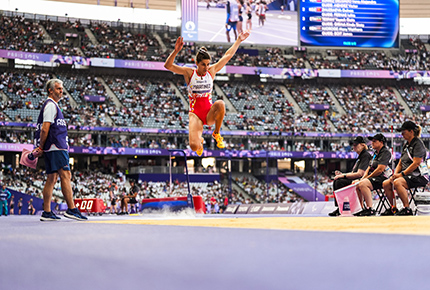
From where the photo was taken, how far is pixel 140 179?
1526 inches

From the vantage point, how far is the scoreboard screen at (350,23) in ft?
141

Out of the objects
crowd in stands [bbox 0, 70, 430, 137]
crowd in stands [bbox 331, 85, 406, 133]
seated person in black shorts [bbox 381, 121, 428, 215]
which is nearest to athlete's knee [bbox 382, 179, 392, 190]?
seated person in black shorts [bbox 381, 121, 428, 215]

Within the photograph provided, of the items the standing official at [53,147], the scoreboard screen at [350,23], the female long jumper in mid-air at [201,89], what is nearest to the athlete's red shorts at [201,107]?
the female long jumper in mid-air at [201,89]

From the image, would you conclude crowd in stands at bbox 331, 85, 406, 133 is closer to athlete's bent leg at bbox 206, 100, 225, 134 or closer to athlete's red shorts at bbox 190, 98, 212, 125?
athlete's red shorts at bbox 190, 98, 212, 125

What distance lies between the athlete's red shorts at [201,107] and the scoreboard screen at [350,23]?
35342mm

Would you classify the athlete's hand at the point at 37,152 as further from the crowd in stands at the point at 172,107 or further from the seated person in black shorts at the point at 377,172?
the crowd in stands at the point at 172,107

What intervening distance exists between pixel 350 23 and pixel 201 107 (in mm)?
37813

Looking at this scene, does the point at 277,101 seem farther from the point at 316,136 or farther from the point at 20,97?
the point at 20,97

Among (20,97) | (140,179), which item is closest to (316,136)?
(140,179)

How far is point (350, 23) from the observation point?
145 feet

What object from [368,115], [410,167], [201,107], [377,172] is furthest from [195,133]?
[368,115]

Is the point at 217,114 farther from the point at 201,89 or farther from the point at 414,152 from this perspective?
the point at 414,152

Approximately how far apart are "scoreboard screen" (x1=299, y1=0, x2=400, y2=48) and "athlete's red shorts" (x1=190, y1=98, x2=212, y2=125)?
35342 millimetres

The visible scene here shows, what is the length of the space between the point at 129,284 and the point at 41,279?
1.59 feet
